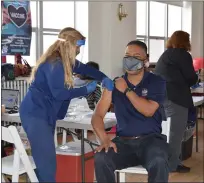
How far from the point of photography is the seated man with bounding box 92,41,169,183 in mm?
1970

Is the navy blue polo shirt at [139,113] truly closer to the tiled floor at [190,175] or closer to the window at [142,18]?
the tiled floor at [190,175]

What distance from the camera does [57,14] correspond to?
18.9 feet

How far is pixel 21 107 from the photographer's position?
2.42 m

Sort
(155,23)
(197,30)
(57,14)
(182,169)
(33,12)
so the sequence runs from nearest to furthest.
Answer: (182,169) < (33,12) < (57,14) < (155,23) < (197,30)

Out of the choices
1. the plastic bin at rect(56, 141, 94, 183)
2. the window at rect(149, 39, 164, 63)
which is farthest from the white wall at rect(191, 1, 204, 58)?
the plastic bin at rect(56, 141, 94, 183)

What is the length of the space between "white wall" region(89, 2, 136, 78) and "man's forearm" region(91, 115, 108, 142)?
3875 millimetres

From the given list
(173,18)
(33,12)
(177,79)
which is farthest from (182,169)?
(173,18)

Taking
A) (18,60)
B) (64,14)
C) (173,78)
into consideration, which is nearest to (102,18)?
(64,14)

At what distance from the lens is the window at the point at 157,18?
25.9 ft

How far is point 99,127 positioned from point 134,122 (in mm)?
194

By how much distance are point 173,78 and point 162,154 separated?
1.31 meters

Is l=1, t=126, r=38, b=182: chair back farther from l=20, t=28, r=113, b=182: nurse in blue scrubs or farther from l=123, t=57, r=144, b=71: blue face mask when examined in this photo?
l=123, t=57, r=144, b=71: blue face mask

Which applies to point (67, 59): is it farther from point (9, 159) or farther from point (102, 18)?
point (102, 18)

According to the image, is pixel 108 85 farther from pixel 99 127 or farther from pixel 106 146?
pixel 106 146
